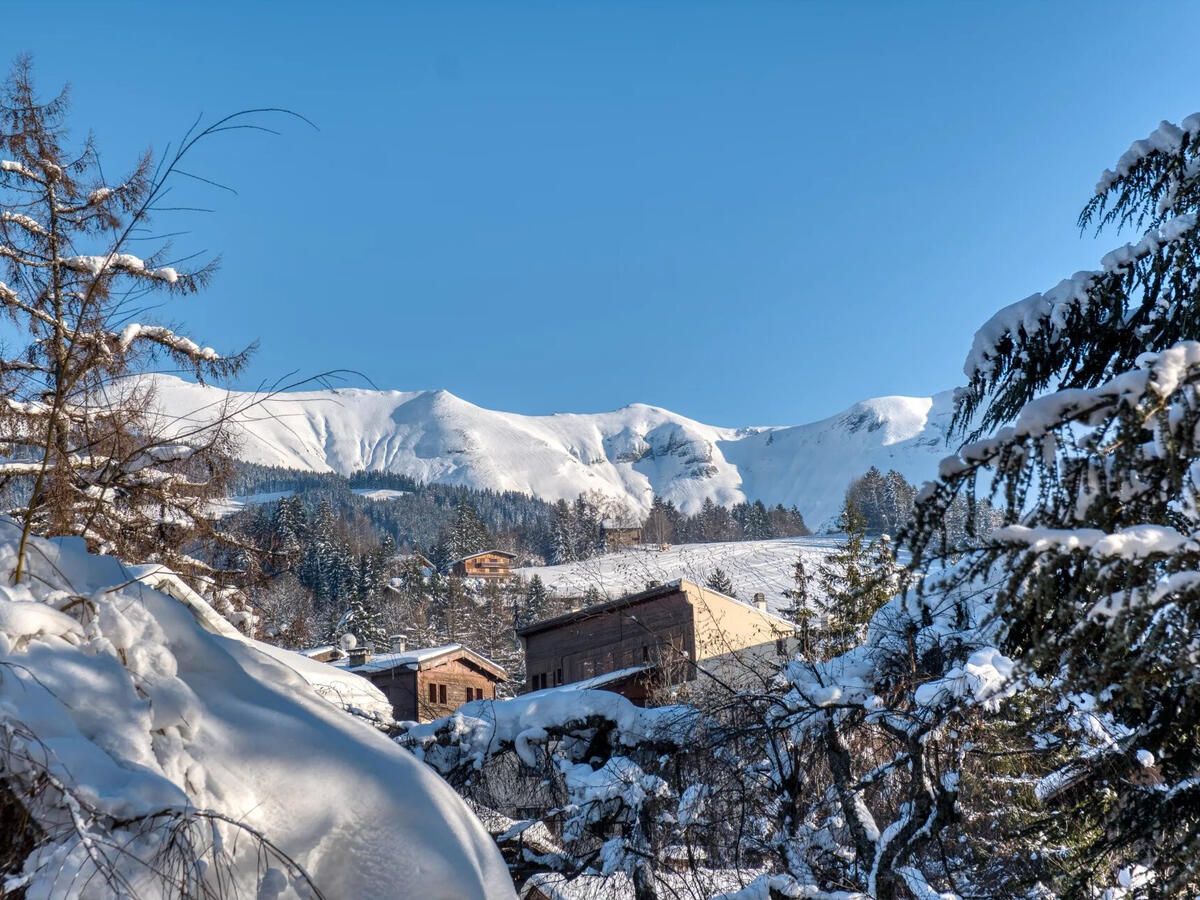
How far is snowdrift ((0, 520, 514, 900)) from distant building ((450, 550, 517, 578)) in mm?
88916

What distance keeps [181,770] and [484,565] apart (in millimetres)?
97371

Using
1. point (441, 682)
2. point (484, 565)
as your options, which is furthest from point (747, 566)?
point (484, 565)

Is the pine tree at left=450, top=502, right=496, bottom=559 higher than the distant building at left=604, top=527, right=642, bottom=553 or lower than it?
higher

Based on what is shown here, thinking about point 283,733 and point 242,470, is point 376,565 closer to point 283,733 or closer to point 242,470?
point 242,470

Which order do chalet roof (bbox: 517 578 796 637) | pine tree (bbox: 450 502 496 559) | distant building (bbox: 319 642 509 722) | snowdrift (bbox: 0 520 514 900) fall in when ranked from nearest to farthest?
snowdrift (bbox: 0 520 514 900) < chalet roof (bbox: 517 578 796 637) < distant building (bbox: 319 642 509 722) < pine tree (bbox: 450 502 496 559)

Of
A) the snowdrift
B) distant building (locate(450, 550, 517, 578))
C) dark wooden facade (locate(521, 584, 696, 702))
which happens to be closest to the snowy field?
distant building (locate(450, 550, 517, 578))

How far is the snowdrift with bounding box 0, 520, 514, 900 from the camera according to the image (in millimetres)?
1869

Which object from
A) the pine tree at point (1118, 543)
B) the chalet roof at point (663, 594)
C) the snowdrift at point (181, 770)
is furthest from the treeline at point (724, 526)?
the snowdrift at point (181, 770)

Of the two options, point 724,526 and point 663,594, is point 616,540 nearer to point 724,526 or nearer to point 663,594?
point 663,594

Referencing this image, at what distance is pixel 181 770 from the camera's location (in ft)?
6.77

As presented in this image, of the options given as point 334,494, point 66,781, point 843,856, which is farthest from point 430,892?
point 334,494

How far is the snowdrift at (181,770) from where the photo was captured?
1.87 meters

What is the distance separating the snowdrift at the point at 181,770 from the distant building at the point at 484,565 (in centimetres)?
8892

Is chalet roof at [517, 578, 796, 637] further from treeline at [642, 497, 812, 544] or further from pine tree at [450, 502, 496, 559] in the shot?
treeline at [642, 497, 812, 544]
